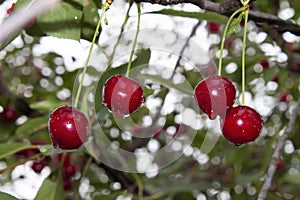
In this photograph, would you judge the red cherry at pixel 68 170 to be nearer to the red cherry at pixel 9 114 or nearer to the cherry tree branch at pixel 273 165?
the red cherry at pixel 9 114

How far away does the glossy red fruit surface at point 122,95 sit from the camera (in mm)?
1132

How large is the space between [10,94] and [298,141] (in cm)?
154

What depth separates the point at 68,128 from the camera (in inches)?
43.1

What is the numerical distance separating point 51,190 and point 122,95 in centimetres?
65

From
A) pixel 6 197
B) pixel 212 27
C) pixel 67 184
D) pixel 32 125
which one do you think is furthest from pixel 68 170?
pixel 6 197

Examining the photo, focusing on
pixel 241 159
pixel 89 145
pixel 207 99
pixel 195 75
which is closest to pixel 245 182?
pixel 241 159

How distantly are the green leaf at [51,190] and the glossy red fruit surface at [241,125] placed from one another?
0.71 m

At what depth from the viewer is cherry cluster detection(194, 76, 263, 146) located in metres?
1.10

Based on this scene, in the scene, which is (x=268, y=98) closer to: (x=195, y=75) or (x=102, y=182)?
(x=195, y=75)

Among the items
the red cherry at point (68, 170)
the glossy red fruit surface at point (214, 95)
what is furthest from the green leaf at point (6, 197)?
the red cherry at point (68, 170)

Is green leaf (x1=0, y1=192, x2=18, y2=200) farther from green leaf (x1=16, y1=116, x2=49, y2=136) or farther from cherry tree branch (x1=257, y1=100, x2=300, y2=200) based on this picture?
green leaf (x1=16, y1=116, x2=49, y2=136)

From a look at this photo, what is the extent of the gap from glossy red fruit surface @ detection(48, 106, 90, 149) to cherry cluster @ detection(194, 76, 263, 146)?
25 centimetres

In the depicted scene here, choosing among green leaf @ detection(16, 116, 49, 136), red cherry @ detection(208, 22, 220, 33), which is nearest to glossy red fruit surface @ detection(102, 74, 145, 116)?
green leaf @ detection(16, 116, 49, 136)

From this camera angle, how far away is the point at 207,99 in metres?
1.11
